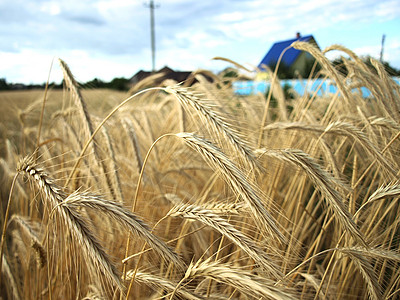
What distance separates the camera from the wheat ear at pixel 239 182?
1.11 meters

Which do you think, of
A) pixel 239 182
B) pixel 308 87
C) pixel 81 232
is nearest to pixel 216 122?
pixel 239 182

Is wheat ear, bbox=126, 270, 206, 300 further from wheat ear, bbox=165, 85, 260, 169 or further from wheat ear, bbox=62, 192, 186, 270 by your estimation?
wheat ear, bbox=165, 85, 260, 169

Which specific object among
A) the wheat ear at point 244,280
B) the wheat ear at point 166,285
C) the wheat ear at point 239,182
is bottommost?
the wheat ear at point 166,285

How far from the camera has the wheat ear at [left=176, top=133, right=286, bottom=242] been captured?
43.8 inches

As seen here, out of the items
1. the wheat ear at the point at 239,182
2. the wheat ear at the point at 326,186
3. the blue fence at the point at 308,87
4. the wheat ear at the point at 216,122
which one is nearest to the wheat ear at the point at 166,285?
the wheat ear at the point at 239,182

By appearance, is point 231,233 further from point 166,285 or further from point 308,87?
point 308,87

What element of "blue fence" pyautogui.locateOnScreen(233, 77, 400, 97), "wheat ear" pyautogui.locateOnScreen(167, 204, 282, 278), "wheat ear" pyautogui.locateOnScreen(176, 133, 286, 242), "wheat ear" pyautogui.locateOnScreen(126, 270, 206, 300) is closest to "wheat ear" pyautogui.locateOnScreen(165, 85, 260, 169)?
"wheat ear" pyautogui.locateOnScreen(176, 133, 286, 242)

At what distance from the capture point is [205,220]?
124cm

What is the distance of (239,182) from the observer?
117cm

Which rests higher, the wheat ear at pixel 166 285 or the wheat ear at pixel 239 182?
the wheat ear at pixel 239 182

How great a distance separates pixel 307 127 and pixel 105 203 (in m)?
1.23

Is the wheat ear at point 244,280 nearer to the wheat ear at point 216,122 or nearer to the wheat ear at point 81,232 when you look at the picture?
the wheat ear at point 81,232

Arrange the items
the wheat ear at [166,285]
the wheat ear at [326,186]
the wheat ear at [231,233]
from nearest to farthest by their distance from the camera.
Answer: the wheat ear at [231,233], the wheat ear at [166,285], the wheat ear at [326,186]

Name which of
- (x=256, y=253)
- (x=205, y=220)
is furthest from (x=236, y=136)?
(x=256, y=253)
